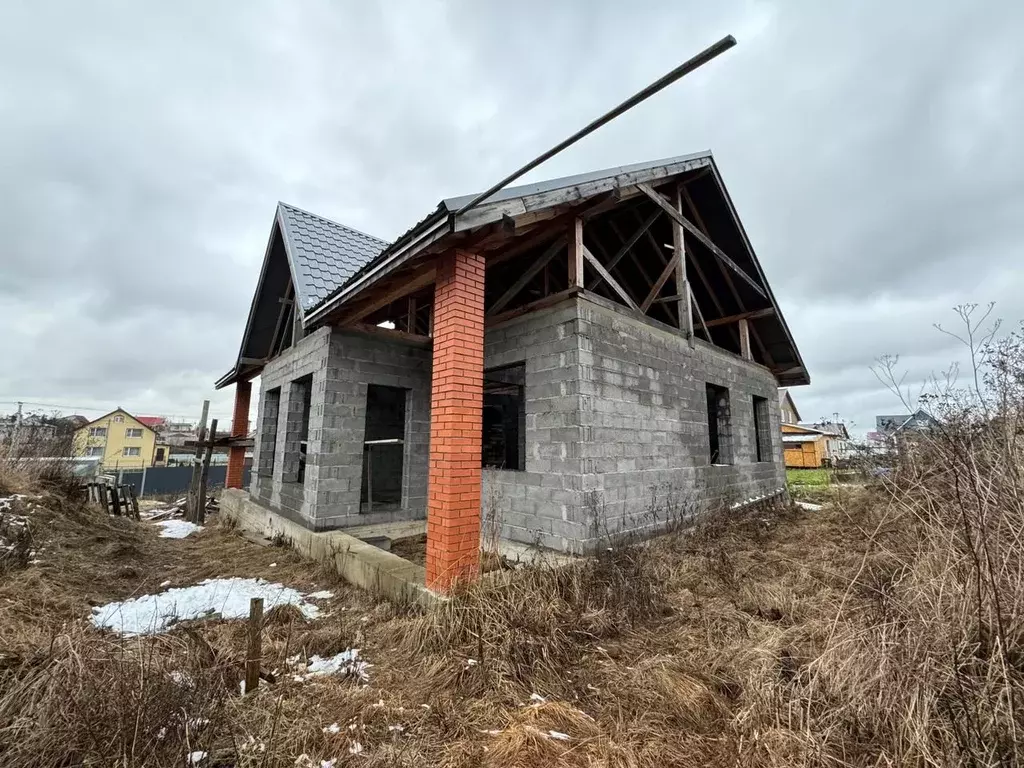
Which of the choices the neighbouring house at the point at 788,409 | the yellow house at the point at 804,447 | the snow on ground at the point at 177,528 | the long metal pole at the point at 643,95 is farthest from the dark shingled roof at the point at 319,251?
the neighbouring house at the point at 788,409

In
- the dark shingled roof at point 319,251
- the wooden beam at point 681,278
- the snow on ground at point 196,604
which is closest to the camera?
the snow on ground at point 196,604

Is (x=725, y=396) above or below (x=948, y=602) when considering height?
above

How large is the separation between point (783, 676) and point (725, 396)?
22.4 feet

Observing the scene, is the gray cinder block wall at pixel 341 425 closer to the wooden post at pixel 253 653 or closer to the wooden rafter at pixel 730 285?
the wooden post at pixel 253 653

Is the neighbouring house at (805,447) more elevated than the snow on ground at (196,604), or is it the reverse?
the neighbouring house at (805,447)

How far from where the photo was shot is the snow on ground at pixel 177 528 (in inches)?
388

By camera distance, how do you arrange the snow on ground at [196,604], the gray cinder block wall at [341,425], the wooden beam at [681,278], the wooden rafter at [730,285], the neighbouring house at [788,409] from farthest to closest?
1. the neighbouring house at [788,409]
2. the wooden rafter at [730,285]
3. the wooden beam at [681,278]
4. the gray cinder block wall at [341,425]
5. the snow on ground at [196,604]

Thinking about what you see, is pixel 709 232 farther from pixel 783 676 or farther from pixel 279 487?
pixel 279 487

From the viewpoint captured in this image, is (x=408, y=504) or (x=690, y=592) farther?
(x=408, y=504)

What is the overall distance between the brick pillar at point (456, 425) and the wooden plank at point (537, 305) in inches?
57.2

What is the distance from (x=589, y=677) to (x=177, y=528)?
12.1 meters

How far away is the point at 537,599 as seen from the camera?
3580 mm

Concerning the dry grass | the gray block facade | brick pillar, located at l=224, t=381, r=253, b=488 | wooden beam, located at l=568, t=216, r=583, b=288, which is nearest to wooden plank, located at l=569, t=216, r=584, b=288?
wooden beam, located at l=568, t=216, r=583, b=288

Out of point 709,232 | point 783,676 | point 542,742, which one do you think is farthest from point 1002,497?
point 709,232
